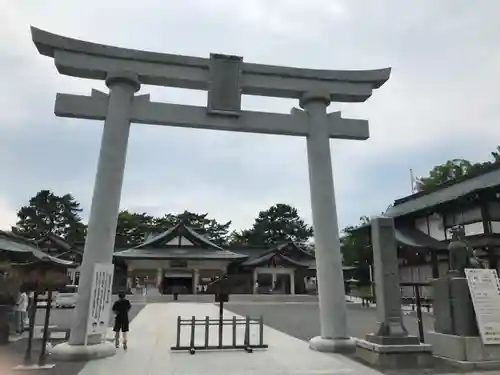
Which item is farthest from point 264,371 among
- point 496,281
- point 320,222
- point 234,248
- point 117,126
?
point 234,248

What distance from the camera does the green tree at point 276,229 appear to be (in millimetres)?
71312

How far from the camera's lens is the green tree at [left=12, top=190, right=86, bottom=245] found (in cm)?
6141

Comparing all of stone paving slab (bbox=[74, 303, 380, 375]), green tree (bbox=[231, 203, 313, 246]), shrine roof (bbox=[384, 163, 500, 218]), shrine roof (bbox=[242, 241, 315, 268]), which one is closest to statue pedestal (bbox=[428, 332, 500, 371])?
stone paving slab (bbox=[74, 303, 380, 375])

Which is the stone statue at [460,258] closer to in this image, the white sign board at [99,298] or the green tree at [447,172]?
the white sign board at [99,298]

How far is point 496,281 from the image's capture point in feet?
28.3

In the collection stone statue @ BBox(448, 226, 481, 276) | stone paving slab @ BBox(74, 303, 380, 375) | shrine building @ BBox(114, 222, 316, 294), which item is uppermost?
shrine building @ BBox(114, 222, 316, 294)

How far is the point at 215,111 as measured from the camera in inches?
398

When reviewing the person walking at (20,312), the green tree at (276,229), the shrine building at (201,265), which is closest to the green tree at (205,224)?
the green tree at (276,229)

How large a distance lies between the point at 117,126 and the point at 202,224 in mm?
59581

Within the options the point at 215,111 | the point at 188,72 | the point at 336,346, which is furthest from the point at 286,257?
the point at 188,72

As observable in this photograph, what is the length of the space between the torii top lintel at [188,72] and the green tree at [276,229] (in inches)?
2364

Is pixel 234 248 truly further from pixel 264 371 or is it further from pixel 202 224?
pixel 264 371

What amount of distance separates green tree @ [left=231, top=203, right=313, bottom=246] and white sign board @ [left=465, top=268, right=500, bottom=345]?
61773mm

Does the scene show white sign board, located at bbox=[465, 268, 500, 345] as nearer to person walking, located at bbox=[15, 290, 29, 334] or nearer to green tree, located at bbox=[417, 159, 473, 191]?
person walking, located at bbox=[15, 290, 29, 334]
